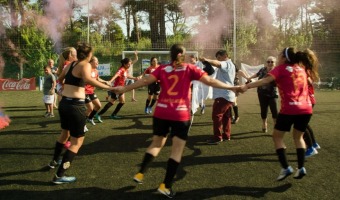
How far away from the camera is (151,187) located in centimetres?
441

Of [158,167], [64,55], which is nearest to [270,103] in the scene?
[158,167]

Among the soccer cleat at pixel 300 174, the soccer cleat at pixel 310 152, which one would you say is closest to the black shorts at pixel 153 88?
the soccer cleat at pixel 310 152

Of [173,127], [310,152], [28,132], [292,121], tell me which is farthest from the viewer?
[28,132]

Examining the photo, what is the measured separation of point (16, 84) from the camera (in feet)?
70.3

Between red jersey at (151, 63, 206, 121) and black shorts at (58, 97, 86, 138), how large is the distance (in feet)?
4.14

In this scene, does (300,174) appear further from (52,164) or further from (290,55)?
(52,164)

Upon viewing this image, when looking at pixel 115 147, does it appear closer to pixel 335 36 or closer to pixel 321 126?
pixel 321 126

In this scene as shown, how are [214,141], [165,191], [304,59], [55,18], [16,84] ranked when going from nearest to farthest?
[165,191], [304,59], [214,141], [16,84], [55,18]

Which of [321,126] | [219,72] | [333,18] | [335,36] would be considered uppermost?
[333,18]

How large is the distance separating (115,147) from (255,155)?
281 cm

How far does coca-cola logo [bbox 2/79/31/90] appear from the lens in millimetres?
21125

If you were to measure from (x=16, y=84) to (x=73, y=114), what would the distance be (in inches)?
754

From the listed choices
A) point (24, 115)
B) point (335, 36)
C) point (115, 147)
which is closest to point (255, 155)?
point (115, 147)

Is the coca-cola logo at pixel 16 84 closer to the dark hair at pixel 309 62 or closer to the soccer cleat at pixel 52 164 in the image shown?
the soccer cleat at pixel 52 164
